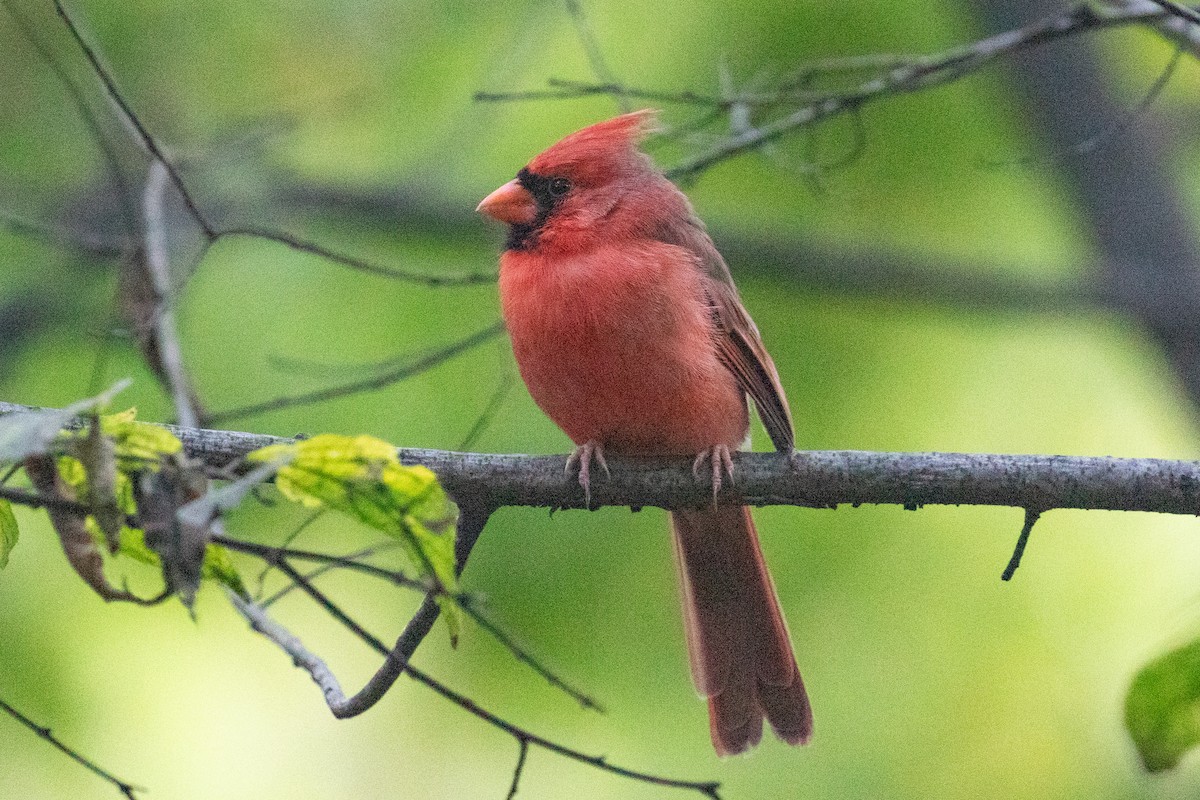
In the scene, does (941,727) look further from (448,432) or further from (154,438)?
(154,438)

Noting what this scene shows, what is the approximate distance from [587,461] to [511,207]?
96 cm

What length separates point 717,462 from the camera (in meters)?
3.04

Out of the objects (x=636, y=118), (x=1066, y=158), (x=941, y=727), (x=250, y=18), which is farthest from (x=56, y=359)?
(x=1066, y=158)

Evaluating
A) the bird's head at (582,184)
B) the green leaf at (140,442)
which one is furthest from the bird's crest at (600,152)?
the green leaf at (140,442)

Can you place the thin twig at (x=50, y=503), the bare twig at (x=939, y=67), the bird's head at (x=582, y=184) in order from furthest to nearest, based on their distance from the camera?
the bird's head at (x=582, y=184), the bare twig at (x=939, y=67), the thin twig at (x=50, y=503)

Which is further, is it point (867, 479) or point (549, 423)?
point (549, 423)

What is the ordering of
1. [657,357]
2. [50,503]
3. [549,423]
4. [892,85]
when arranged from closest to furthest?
[50,503] → [657,357] → [892,85] → [549,423]

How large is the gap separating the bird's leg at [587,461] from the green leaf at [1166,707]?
46.5 inches

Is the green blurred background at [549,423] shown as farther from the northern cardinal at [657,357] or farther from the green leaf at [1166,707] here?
the green leaf at [1166,707]

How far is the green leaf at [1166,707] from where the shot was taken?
2.04 meters

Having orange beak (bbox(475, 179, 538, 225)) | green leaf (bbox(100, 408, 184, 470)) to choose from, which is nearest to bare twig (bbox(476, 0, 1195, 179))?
orange beak (bbox(475, 179, 538, 225))

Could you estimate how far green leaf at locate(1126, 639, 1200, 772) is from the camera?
2039mm

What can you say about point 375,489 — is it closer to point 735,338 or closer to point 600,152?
point 735,338

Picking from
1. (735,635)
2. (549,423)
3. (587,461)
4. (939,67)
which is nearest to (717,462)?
(587,461)
